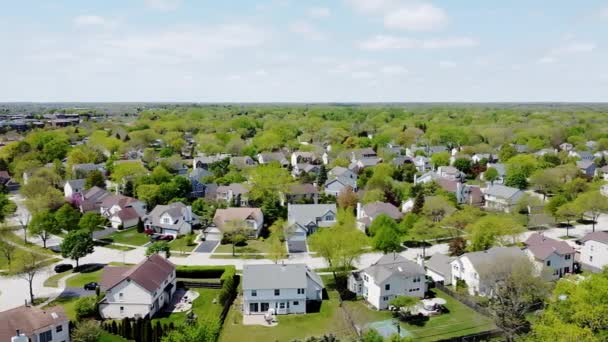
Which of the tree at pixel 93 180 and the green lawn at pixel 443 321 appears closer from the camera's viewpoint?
the green lawn at pixel 443 321

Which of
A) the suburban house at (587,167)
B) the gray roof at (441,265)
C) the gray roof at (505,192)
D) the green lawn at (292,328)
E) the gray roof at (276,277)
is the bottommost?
the green lawn at (292,328)

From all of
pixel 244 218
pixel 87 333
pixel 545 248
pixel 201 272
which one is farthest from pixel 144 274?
pixel 545 248

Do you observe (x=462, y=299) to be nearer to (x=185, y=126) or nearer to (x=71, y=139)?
(x=71, y=139)

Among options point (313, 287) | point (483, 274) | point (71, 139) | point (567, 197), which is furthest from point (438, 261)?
point (71, 139)

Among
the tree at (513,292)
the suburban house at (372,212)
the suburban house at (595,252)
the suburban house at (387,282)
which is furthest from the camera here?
the suburban house at (372,212)

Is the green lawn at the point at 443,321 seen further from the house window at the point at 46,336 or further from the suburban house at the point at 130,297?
the house window at the point at 46,336

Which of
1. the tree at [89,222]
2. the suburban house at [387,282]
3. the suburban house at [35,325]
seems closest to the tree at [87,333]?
the suburban house at [35,325]
